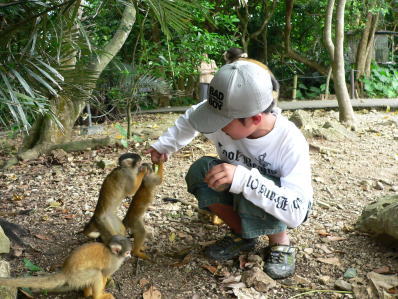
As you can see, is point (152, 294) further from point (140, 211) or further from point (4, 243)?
point (4, 243)

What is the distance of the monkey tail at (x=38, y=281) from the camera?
5.43 feet

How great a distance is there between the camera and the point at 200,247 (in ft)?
8.38

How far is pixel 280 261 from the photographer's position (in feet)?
7.48

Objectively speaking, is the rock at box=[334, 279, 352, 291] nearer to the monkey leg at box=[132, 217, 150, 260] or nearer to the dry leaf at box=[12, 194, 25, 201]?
the monkey leg at box=[132, 217, 150, 260]

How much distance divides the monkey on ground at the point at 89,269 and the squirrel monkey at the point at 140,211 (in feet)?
1.43

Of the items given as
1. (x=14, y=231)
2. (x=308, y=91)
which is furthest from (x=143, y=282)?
(x=308, y=91)

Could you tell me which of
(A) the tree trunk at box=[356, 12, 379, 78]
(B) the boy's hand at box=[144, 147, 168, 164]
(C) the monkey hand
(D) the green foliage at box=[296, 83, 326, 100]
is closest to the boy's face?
(B) the boy's hand at box=[144, 147, 168, 164]

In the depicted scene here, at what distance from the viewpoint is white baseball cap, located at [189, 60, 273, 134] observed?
6.03 ft

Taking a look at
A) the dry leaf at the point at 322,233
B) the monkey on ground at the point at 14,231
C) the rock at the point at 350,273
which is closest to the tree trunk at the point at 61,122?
the monkey on ground at the point at 14,231

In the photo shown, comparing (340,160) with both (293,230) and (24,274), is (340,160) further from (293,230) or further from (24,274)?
(24,274)

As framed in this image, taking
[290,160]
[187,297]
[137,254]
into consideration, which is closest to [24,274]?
[137,254]

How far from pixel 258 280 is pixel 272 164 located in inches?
23.8

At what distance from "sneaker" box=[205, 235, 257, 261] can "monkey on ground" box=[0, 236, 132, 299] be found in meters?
0.62

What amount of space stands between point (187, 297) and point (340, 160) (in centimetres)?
288
